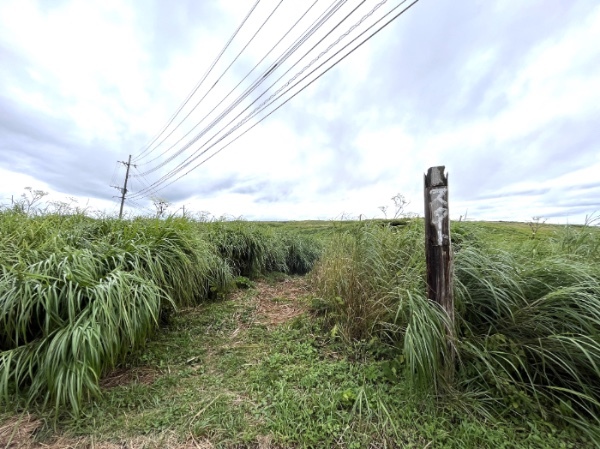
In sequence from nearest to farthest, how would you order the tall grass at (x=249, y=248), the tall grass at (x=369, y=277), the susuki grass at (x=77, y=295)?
the susuki grass at (x=77, y=295), the tall grass at (x=369, y=277), the tall grass at (x=249, y=248)

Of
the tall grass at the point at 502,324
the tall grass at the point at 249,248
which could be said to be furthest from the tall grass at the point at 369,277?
the tall grass at the point at 249,248

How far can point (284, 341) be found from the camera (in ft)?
7.13

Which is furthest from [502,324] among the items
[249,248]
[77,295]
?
[249,248]

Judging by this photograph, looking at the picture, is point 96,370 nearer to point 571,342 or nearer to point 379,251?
point 379,251

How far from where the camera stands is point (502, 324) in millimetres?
1706

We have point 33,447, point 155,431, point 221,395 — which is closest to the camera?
point 33,447

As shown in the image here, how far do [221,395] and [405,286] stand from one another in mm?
1457

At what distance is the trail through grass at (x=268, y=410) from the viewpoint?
4.13 feet

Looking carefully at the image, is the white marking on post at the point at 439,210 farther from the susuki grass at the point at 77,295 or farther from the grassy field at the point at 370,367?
→ the susuki grass at the point at 77,295

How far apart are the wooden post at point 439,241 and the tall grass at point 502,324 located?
10 centimetres

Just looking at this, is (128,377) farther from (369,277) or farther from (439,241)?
(439,241)

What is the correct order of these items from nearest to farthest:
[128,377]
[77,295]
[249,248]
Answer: [77,295] → [128,377] → [249,248]

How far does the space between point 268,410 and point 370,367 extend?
0.70 m

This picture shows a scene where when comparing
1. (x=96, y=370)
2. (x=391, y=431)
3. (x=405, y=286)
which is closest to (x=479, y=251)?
(x=405, y=286)
